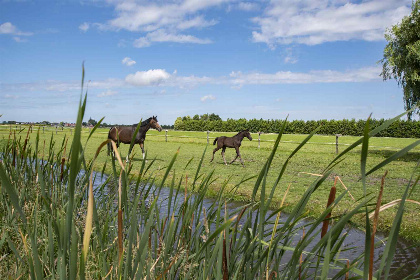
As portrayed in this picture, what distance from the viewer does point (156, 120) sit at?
597 inches

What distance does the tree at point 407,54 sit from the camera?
16.8 meters

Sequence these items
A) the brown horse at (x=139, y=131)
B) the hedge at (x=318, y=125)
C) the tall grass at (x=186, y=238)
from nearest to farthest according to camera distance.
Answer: the tall grass at (x=186, y=238)
the brown horse at (x=139, y=131)
the hedge at (x=318, y=125)

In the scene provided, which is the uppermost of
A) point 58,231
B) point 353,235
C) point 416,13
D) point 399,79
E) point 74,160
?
point 416,13

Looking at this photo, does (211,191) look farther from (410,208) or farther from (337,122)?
(337,122)

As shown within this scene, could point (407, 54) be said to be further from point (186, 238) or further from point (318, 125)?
point (318, 125)

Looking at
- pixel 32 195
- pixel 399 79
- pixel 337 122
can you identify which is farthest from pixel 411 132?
pixel 32 195

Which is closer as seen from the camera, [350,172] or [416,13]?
[350,172]

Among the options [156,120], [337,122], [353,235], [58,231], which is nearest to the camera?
[58,231]

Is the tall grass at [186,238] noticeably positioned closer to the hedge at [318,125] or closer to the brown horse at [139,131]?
the brown horse at [139,131]

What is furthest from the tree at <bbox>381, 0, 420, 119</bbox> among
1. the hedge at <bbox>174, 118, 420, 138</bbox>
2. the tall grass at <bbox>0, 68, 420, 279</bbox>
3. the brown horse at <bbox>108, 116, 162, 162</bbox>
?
the hedge at <bbox>174, 118, 420, 138</bbox>

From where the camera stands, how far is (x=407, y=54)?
1700 cm

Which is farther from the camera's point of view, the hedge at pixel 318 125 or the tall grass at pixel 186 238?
the hedge at pixel 318 125

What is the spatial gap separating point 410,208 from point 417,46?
1175cm

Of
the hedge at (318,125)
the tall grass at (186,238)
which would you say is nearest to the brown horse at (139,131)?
the tall grass at (186,238)
